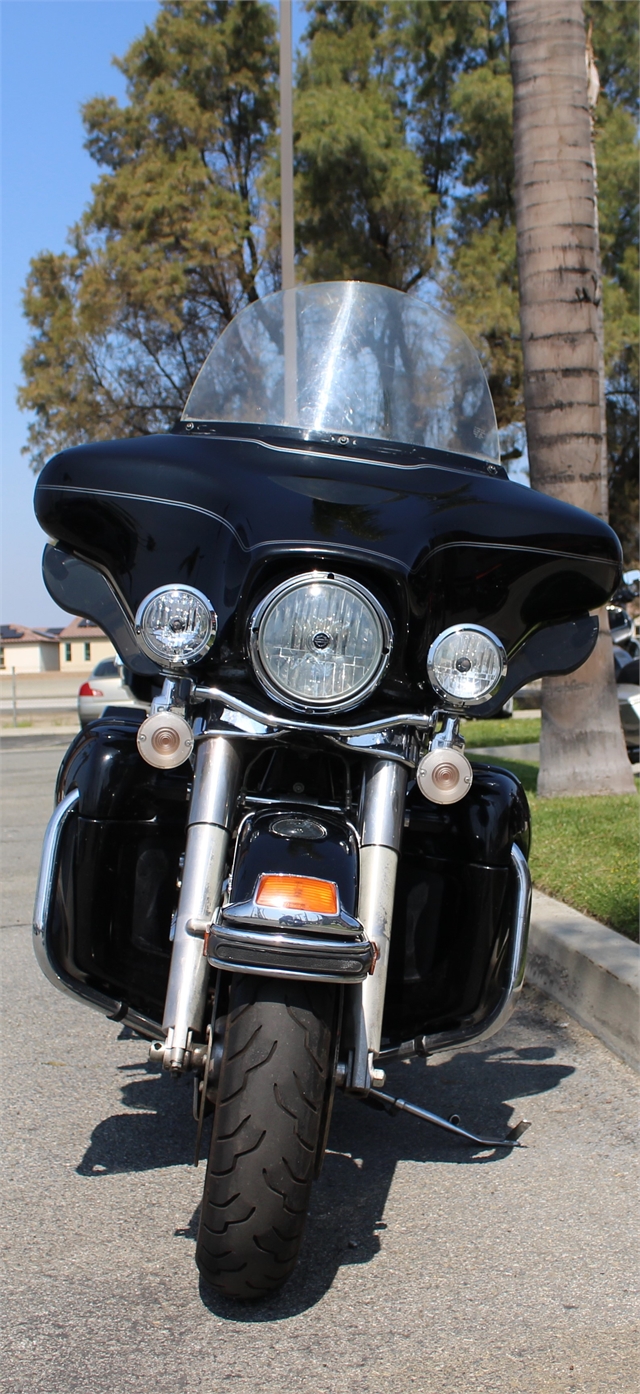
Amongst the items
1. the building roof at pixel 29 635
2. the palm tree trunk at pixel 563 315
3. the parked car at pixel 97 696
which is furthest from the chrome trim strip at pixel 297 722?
the building roof at pixel 29 635

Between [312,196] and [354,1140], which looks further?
[312,196]

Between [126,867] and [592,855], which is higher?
[126,867]

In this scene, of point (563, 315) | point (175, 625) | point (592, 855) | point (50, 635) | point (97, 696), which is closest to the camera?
point (175, 625)

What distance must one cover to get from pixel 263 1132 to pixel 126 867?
854mm

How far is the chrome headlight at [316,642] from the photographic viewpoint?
8.24 feet

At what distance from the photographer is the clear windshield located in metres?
3.15

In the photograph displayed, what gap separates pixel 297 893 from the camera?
2.29 meters

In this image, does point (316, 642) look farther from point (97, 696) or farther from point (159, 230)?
point (159, 230)

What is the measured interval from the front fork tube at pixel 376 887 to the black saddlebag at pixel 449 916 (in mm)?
309

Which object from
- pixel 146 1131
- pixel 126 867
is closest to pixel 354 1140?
pixel 146 1131

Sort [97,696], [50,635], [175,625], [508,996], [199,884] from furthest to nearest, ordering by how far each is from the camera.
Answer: [50,635]
[97,696]
[508,996]
[175,625]
[199,884]

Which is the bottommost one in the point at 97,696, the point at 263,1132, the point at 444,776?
the point at 263,1132

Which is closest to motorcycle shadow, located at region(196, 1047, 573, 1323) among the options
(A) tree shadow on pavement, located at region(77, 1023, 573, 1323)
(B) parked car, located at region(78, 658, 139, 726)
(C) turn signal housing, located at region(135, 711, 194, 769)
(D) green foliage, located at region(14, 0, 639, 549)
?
(A) tree shadow on pavement, located at region(77, 1023, 573, 1323)

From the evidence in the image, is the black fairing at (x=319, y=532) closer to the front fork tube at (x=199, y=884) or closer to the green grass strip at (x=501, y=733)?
the front fork tube at (x=199, y=884)
